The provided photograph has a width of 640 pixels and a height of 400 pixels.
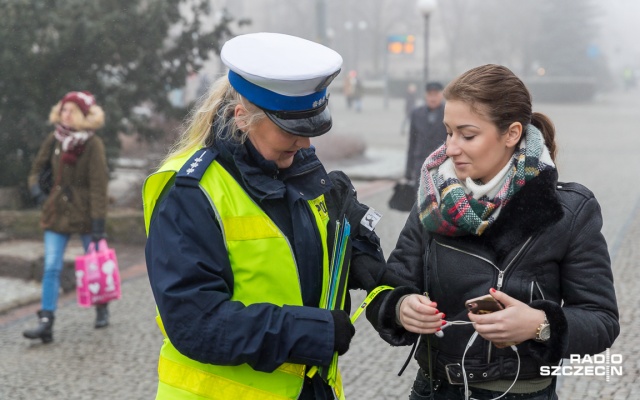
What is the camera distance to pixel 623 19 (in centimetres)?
12200

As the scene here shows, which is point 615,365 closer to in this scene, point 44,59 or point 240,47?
point 240,47

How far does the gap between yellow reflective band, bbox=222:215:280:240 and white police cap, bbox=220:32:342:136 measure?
237 millimetres

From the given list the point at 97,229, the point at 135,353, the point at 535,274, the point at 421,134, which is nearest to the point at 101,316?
the point at 97,229

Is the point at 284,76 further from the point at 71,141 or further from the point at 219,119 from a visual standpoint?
the point at 71,141

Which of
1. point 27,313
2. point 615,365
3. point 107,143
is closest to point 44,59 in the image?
point 107,143

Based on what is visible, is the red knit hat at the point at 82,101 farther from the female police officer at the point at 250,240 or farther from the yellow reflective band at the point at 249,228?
the yellow reflective band at the point at 249,228

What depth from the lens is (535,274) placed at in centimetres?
245

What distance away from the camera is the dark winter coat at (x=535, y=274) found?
242 centimetres

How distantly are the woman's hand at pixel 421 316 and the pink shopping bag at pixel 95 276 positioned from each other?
4875 mm

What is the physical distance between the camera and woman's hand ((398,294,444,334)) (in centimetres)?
238

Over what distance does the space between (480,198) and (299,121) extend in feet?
1.70

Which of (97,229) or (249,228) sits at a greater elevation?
(249,228)
